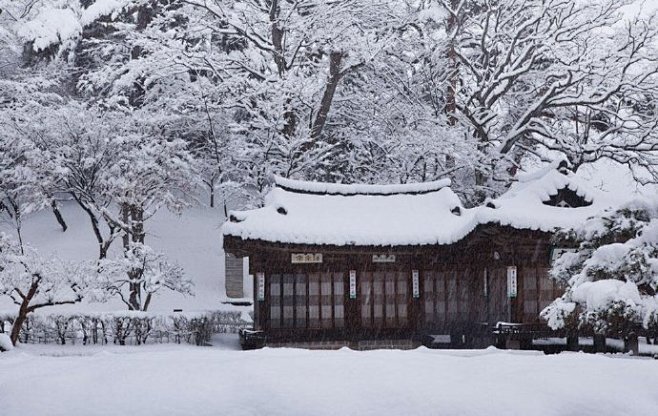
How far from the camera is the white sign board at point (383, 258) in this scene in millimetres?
19031

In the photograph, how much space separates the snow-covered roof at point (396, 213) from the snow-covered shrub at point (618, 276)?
6140 mm

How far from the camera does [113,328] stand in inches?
794

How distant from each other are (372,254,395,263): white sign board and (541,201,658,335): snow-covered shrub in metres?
8.86

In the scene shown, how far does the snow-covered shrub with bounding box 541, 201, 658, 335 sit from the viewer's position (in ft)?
29.6

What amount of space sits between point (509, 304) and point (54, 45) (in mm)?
24114

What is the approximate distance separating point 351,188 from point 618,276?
39.5ft

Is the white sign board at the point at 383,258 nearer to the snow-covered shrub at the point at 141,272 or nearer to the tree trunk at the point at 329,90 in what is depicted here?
the snow-covered shrub at the point at 141,272

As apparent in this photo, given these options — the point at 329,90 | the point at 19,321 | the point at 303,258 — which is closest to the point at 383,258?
the point at 303,258

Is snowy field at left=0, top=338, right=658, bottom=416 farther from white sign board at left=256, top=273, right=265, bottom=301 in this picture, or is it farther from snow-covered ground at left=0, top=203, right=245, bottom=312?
snow-covered ground at left=0, top=203, right=245, bottom=312

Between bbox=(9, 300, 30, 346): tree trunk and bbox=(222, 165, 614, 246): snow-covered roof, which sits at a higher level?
bbox=(222, 165, 614, 246): snow-covered roof

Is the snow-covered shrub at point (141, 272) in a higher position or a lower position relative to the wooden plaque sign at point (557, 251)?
lower

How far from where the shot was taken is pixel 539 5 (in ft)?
87.4

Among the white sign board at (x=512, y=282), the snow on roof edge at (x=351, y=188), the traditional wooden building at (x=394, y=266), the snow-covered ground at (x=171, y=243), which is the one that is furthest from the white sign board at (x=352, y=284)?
the snow-covered ground at (x=171, y=243)

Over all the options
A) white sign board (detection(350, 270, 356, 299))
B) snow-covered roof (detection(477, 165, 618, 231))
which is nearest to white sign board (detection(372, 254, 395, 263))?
white sign board (detection(350, 270, 356, 299))
